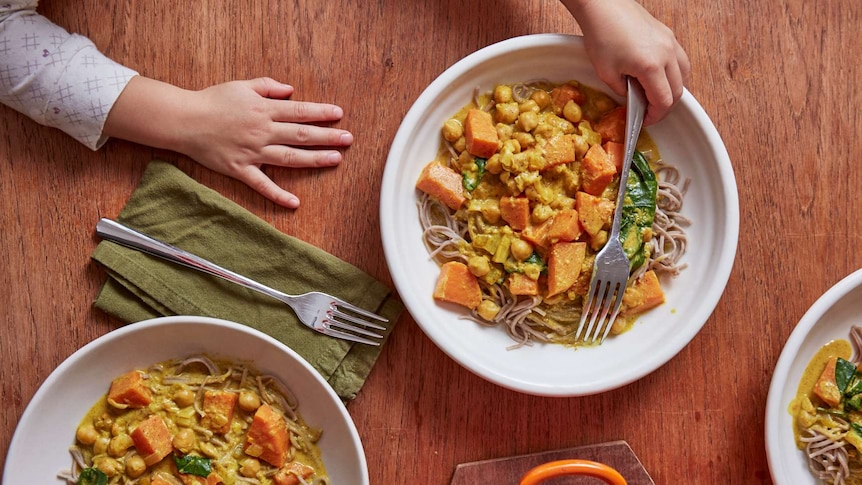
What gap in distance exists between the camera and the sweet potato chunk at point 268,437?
7.52ft

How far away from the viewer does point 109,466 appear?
2303 millimetres

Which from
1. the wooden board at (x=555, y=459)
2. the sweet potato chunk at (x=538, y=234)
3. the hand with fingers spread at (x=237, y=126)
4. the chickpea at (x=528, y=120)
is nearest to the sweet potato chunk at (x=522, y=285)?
the sweet potato chunk at (x=538, y=234)

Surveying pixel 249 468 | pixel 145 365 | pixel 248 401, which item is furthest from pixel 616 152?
pixel 145 365

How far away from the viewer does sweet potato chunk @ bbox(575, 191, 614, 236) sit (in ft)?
7.24

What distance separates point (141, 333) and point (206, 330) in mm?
188

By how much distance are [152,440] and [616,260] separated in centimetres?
150

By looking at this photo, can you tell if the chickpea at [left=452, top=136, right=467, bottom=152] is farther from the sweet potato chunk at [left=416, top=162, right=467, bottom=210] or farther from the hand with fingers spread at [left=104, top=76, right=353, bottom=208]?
the hand with fingers spread at [left=104, top=76, right=353, bottom=208]

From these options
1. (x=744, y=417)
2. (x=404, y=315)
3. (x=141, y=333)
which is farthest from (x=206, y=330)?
(x=744, y=417)

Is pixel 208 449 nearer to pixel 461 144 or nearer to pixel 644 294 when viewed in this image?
pixel 461 144

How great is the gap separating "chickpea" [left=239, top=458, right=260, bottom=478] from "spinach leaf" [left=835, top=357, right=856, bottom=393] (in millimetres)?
1859

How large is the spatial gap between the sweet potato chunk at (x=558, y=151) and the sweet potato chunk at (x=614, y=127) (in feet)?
0.45

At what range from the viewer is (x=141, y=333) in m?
2.24

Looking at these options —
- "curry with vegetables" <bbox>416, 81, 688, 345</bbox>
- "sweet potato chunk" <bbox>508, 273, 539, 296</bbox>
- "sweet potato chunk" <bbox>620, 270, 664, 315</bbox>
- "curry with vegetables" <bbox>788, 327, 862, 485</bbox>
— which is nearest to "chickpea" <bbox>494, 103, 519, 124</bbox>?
"curry with vegetables" <bbox>416, 81, 688, 345</bbox>

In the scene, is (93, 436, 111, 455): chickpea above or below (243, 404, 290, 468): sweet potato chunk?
below
